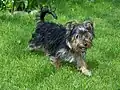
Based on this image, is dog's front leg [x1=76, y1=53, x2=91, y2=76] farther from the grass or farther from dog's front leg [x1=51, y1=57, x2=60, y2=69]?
dog's front leg [x1=51, y1=57, x2=60, y2=69]

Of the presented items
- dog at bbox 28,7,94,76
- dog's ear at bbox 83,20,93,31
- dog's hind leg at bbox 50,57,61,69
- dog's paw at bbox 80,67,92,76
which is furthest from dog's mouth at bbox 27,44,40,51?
dog's ear at bbox 83,20,93,31

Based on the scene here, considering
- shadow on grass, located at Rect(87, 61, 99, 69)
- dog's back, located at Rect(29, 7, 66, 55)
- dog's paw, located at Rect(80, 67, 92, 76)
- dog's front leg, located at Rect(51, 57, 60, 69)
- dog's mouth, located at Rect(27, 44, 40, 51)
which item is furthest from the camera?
dog's mouth, located at Rect(27, 44, 40, 51)

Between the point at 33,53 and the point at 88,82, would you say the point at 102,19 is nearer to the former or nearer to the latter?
the point at 33,53

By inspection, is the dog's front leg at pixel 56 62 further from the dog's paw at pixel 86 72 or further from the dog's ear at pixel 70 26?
the dog's ear at pixel 70 26

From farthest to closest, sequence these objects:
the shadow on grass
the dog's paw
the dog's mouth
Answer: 1. the dog's mouth
2. the shadow on grass
3. the dog's paw

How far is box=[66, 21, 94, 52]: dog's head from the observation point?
345 inches

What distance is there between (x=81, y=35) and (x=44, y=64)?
1.27 metres

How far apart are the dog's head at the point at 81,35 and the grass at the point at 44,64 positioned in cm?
70

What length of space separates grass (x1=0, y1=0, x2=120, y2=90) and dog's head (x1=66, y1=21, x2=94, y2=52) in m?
0.70

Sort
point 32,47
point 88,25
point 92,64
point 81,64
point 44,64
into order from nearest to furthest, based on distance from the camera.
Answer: point 88,25 → point 81,64 → point 44,64 → point 92,64 → point 32,47

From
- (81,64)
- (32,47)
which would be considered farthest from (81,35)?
(32,47)

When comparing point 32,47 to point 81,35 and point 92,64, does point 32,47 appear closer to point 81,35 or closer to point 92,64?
point 92,64

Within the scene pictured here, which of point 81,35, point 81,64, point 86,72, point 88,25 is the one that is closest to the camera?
point 81,35

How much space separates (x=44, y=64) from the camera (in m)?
9.50
